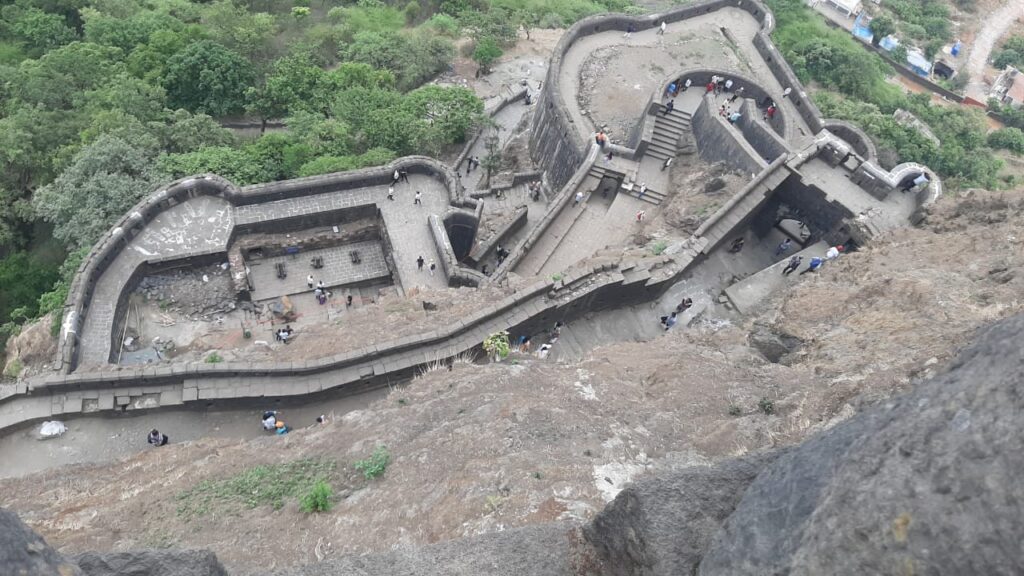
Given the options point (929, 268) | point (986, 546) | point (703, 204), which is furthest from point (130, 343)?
point (929, 268)

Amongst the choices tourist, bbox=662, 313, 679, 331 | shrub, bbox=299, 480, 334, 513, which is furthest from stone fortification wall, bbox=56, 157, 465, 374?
shrub, bbox=299, 480, 334, 513

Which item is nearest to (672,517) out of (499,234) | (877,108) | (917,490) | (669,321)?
(917,490)

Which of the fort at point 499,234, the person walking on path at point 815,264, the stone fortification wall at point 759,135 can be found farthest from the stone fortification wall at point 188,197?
the person walking on path at point 815,264

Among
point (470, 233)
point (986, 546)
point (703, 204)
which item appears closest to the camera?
point (986, 546)

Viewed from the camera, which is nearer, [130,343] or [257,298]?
[130,343]

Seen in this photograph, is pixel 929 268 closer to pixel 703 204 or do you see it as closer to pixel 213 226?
pixel 703 204

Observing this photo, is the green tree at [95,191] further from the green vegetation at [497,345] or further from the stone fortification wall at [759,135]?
the stone fortification wall at [759,135]
